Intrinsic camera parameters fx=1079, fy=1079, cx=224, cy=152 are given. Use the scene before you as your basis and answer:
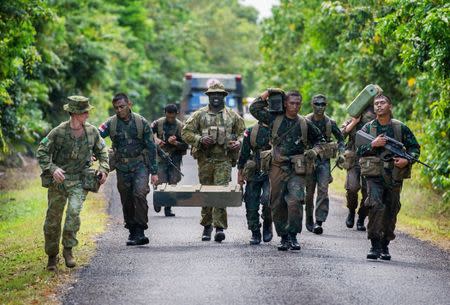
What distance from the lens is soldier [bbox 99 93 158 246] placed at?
46.1 ft

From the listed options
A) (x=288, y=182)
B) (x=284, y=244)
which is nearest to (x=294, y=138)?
(x=288, y=182)

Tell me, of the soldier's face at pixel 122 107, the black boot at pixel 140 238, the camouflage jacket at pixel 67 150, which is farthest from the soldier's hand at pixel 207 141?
the camouflage jacket at pixel 67 150

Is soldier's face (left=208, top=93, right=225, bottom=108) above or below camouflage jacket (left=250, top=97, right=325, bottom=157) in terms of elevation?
above

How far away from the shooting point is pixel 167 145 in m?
18.4

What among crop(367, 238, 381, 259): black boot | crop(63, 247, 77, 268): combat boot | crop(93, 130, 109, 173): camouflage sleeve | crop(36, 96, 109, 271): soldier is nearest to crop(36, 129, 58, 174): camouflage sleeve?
crop(36, 96, 109, 271): soldier

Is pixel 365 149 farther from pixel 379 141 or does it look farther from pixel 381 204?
pixel 381 204

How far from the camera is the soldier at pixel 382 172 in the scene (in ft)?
41.6

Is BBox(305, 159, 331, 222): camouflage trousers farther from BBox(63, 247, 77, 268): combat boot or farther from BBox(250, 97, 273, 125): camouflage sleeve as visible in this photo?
BBox(63, 247, 77, 268): combat boot

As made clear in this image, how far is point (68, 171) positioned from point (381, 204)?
3.71m

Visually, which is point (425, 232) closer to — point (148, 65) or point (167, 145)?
point (167, 145)

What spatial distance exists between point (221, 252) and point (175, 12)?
206ft

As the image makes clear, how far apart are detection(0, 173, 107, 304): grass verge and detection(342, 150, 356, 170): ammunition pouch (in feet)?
12.6

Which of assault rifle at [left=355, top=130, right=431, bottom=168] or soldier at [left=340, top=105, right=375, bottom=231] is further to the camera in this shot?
soldier at [left=340, top=105, right=375, bottom=231]

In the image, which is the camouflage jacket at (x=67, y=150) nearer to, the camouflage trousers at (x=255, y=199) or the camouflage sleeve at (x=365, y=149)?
the camouflage trousers at (x=255, y=199)
